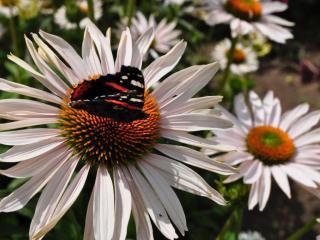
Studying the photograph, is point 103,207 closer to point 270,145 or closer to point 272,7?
point 270,145

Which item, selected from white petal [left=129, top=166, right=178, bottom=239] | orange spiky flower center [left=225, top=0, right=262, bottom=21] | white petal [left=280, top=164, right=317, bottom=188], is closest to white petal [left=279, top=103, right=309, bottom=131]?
white petal [left=280, top=164, right=317, bottom=188]

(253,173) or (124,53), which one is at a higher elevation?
(124,53)

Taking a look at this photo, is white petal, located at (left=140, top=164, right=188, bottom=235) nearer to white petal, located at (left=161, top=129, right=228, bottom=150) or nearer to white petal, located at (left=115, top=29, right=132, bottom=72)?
white petal, located at (left=161, top=129, right=228, bottom=150)

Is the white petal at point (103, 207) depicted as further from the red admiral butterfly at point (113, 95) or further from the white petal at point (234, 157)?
the white petal at point (234, 157)

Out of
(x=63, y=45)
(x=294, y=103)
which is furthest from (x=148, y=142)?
(x=294, y=103)

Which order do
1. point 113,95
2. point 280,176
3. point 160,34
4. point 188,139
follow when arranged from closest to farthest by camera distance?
point 113,95 < point 188,139 < point 280,176 < point 160,34

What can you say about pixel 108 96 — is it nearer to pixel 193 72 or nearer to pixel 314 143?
pixel 193 72

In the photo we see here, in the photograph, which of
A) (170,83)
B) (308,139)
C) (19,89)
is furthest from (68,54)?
(308,139)

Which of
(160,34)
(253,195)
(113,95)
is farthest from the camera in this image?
(160,34)
